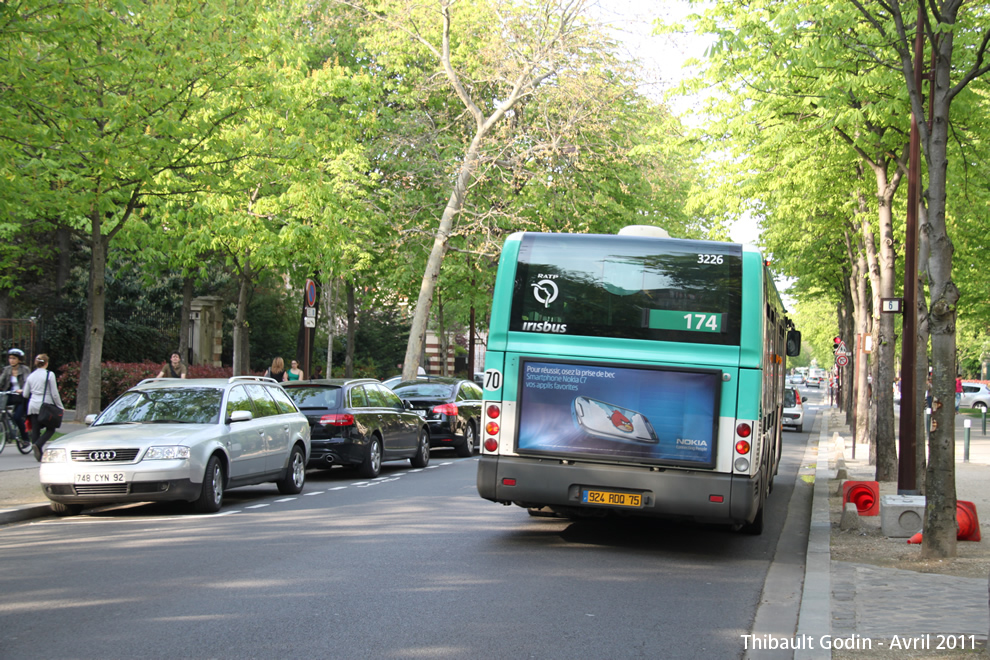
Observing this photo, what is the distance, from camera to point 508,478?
9.86m

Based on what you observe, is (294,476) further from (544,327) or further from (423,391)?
(423,391)

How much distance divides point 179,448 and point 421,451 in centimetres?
786

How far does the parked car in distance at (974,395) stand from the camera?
62812mm

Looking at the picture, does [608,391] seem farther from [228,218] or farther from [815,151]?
[228,218]

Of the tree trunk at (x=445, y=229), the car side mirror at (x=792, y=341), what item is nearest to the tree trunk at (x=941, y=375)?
the car side mirror at (x=792, y=341)

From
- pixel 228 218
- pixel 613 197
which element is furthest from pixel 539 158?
pixel 228 218

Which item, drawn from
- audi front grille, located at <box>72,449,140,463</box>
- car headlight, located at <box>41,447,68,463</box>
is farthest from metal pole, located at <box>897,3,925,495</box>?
car headlight, located at <box>41,447,68,463</box>

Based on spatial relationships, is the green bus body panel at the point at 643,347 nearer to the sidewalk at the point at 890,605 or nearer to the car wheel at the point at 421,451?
the sidewalk at the point at 890,605

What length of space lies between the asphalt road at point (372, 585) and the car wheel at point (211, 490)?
6.0 inches

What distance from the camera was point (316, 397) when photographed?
16484 mm

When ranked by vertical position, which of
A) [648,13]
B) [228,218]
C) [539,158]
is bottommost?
[228,218]

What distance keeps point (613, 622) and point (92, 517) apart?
23.5 feet

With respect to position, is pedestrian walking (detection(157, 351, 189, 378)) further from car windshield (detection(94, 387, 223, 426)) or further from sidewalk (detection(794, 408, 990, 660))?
sidewalk (detection(794, 408, 990, 660))

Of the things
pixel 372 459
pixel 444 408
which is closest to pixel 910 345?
pixel 372 459
